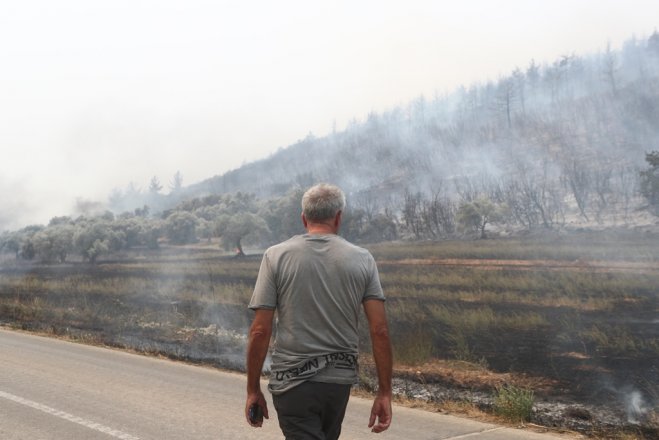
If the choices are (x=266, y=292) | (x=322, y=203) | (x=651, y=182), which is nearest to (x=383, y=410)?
(x=266, y=292)

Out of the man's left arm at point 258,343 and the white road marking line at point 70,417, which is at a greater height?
the man's left arm at point 258,343

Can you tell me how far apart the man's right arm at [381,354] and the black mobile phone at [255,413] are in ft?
1.59

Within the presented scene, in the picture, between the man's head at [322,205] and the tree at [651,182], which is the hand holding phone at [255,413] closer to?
the man's head at [322,205]

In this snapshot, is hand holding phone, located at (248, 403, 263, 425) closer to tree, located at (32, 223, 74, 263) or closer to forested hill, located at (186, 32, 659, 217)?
forested hill, located at (186, 32, 659, 217)

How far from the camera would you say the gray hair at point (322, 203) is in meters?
2.79

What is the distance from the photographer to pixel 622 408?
8.34 m

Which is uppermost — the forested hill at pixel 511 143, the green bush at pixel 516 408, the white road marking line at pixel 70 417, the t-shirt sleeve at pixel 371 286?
the forested hill at pixel 511 143

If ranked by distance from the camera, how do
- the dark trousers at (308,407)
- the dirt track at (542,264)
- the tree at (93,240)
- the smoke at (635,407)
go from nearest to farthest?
the dark trousers at (308,407)
the smoke at (635,407)
the dirt track at (542,264)
the tree at (93,240)

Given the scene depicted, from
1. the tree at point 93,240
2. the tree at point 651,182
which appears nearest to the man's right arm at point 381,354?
the tree at point 651,182

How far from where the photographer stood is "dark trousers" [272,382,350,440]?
2611mm

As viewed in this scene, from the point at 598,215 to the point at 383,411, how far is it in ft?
54.1

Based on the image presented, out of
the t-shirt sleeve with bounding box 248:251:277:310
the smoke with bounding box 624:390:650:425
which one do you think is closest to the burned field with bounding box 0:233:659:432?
the smoke with bounding box 624:390:650:425

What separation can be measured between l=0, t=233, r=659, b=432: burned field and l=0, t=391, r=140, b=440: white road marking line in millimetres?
4243

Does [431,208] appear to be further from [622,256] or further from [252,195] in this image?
[252,195]
